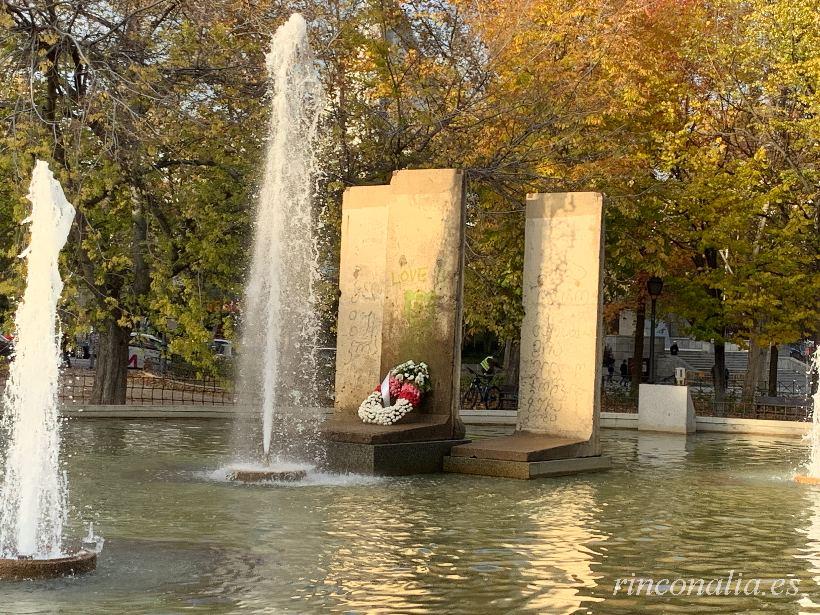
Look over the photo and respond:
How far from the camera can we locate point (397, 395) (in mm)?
17094

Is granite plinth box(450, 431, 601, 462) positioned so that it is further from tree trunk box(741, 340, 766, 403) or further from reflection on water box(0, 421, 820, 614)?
tree trunk box(741, 340, 766, 403)

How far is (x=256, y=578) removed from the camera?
886cm

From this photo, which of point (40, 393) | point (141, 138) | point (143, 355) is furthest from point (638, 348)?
point (40, 393)

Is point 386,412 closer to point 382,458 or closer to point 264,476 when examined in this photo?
point 382,458

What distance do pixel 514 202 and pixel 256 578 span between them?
19179mm

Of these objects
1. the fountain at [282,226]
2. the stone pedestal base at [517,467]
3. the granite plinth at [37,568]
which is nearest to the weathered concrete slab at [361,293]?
the fountain at [282,226]

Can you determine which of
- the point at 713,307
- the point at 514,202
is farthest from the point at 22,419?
the point at 713,307

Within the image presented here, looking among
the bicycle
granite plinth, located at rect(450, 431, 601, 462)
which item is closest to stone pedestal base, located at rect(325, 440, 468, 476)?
granite plinth, located at rect(450, 431, 601, 462)

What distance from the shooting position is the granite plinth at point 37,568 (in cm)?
822

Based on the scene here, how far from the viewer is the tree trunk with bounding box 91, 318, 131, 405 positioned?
24.6 m

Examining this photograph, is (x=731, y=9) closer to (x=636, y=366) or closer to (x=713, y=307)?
(x=713, y=307)

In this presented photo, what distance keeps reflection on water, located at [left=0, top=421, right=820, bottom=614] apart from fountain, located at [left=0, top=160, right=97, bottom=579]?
1.38 feet

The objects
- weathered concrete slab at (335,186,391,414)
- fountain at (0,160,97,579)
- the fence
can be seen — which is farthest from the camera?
the fence

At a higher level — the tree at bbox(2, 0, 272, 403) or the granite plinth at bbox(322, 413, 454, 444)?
the tree at bbox(2, 0, 272, 403)
